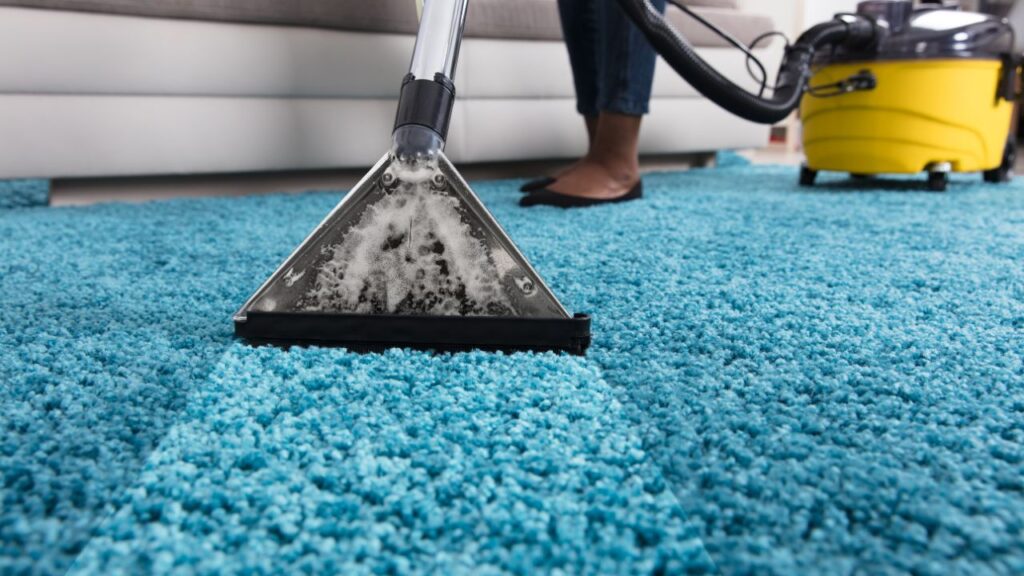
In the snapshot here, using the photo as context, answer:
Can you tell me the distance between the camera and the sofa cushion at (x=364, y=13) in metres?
1.25

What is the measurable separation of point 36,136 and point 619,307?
44.1 inches

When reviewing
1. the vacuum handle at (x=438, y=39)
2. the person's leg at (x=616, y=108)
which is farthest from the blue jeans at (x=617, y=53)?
the vacuum handle at (x=438, y=39)

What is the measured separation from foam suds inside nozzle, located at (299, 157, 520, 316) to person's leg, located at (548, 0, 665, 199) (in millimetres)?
748

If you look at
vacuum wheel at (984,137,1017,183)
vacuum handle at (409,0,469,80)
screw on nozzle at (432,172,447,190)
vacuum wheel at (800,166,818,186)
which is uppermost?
vacuum handle at (409,0,469,80)

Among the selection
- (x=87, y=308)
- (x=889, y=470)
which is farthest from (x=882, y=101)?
(x=87, y=308)

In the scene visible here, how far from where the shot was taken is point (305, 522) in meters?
0.31

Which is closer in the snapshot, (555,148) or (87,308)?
(87,308)

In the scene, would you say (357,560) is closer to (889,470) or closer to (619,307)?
(889,470)

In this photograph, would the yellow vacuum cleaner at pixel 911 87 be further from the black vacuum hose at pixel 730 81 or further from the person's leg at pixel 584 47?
the person's leg at pixel 584 47

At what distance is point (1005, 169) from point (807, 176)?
0.46 meters

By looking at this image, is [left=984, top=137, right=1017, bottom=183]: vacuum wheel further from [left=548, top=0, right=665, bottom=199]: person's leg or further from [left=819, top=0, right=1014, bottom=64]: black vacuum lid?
[left=548, top=0, right=665, bottom=199]: person's leg

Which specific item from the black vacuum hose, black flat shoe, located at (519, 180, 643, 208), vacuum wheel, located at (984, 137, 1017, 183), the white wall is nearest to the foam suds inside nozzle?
the black vacuum hose

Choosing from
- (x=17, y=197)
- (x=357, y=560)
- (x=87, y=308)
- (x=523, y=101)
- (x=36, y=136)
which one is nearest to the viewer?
(x=357, y=560)

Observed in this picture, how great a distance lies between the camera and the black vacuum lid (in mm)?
1387
